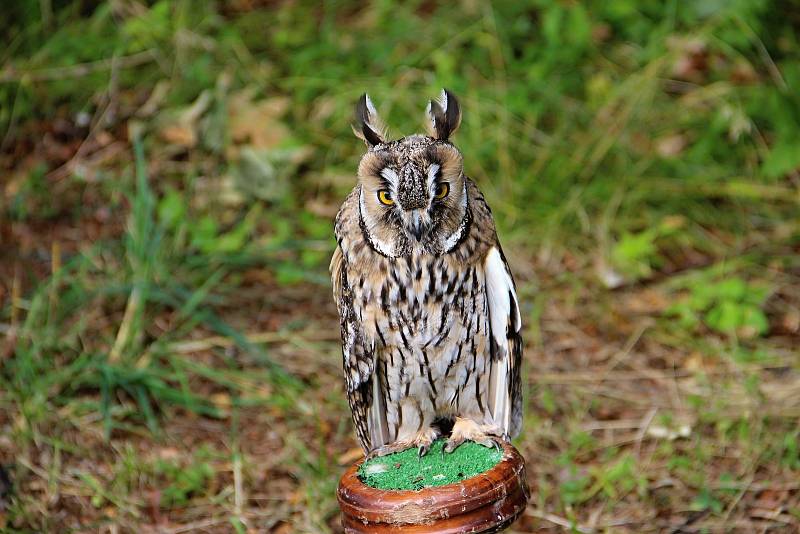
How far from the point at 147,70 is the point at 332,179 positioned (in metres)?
1.39

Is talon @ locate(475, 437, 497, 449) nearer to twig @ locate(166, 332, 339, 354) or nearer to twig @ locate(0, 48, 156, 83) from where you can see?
twig @ locate(166, 332, 339, 354)

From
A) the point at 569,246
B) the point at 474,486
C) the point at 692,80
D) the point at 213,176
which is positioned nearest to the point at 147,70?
the point at 213,176

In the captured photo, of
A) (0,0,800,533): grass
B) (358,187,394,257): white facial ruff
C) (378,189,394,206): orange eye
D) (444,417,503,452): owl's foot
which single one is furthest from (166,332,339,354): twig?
(378,189,394,206): orange eye

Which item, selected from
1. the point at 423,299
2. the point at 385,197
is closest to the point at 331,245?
the point at 423,299

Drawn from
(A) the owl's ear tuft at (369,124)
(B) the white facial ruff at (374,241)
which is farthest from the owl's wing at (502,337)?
(A) the owl's ear tuft at (369,124)

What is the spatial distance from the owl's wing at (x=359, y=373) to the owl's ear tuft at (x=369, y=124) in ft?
1.28

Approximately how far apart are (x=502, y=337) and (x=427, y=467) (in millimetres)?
443

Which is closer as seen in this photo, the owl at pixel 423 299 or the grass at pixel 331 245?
the owl at pixel 423 299

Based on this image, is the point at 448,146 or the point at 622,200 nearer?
the point at 448,146

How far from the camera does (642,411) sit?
3.90 meters

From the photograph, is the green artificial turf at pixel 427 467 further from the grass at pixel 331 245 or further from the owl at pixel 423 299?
the grass at pixel 331 245

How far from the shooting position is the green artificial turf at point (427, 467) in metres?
2.36

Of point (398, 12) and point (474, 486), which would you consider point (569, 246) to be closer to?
point (398, 12)

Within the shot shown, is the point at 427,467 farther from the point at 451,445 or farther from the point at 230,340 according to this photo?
the point at 230,340
